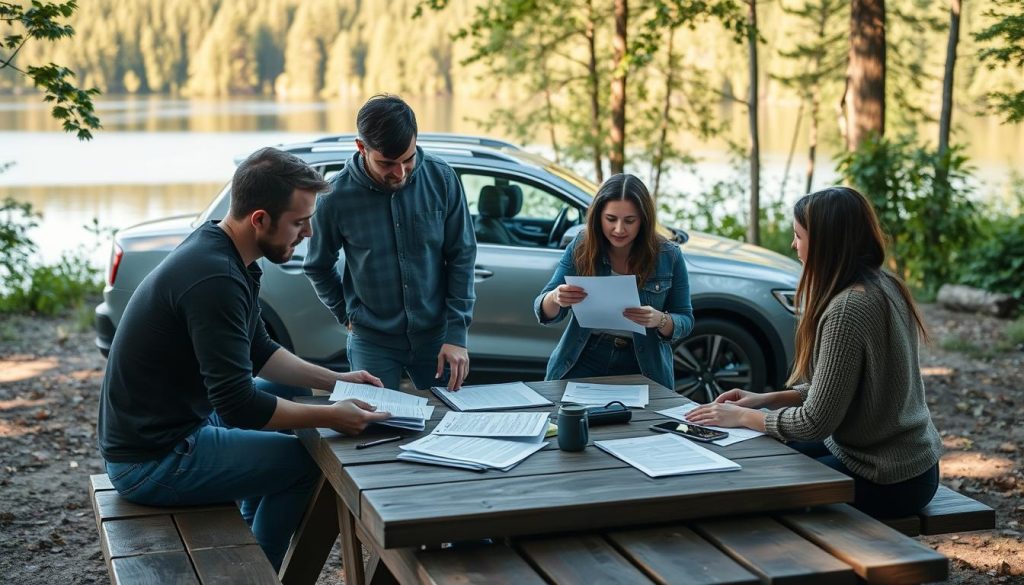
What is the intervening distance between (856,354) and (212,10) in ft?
205

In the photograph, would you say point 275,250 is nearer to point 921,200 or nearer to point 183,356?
point 183,356

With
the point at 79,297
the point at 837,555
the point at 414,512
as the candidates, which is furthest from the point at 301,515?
the point at 79,297

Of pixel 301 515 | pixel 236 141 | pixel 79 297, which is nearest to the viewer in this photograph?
pixel 301 515

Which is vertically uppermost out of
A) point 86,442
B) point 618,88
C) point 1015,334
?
point 618,88

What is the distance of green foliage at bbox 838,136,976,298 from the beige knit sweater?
8.15 metres

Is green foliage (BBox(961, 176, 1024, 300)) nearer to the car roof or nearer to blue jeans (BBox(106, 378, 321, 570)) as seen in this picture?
the car roof

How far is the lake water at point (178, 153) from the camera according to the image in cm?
1733

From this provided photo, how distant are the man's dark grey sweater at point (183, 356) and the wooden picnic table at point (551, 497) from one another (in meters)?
0.38

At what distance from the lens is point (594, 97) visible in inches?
579

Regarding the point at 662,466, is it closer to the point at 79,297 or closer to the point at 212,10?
the point at 79,297

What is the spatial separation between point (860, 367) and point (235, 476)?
2083 mm

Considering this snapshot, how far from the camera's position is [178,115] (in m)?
48.9

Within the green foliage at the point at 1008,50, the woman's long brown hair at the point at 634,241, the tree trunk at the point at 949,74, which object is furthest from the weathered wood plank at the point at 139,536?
the tree trunk at the point at 949,74

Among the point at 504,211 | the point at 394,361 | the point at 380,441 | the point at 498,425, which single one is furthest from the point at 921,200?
the point at 380,441
